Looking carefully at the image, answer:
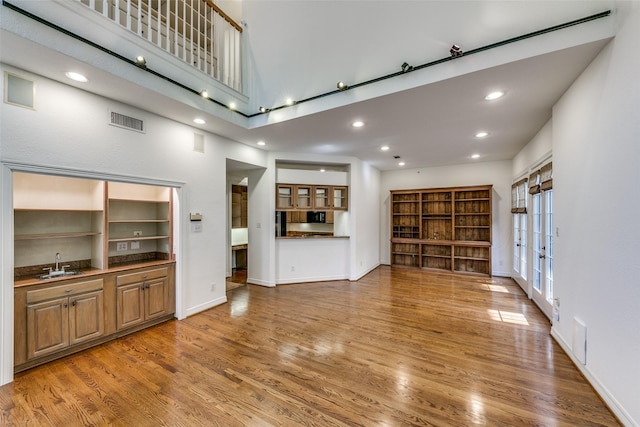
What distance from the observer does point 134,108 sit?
3.21 meters

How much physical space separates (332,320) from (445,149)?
4.06 m

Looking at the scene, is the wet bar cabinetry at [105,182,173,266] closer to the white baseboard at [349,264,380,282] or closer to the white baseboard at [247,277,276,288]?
the white baseboard at [247,277,276,288]

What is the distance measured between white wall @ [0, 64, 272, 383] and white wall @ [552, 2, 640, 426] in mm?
4570

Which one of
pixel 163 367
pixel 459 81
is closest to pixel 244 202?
pixel 163 367

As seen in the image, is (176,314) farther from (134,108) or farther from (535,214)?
(535,214)

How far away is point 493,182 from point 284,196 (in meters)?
5.21

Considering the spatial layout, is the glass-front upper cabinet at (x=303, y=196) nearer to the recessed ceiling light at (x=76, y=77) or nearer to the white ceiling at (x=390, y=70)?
the white ceiling at (x=390, y=70)

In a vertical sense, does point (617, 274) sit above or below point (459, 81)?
below

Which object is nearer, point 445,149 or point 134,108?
point 134,108

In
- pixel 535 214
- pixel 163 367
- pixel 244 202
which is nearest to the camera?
Result: pixel 163 367

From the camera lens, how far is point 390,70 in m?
2.90

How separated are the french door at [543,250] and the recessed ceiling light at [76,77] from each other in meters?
5.84

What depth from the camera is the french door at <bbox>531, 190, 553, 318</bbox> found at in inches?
146

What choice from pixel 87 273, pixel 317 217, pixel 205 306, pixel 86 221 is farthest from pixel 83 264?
pixel 317 217
